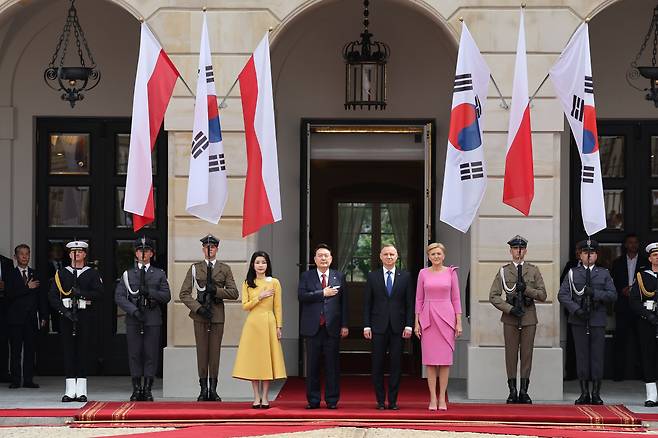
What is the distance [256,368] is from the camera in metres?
15.1

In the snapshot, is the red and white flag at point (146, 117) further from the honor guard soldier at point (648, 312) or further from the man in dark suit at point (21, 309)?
the honor guard soldier at point (648, 312)

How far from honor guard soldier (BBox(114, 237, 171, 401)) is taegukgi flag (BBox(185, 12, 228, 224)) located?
1.00 metres

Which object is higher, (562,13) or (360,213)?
(562,13)

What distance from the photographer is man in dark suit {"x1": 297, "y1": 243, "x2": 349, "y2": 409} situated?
15188 millimetres

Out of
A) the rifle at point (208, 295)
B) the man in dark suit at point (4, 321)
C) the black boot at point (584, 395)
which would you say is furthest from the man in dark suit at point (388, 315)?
the man in dark suit at point (4, 321)

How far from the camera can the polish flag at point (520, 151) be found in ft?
49.9

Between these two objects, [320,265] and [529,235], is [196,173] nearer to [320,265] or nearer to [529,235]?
[320,265]

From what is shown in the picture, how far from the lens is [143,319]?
51.9ft

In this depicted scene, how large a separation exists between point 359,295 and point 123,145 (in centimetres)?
674

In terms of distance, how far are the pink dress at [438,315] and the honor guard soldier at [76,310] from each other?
3.72 meters

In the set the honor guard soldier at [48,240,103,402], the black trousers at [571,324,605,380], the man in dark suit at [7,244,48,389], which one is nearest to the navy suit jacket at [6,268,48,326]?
the man in dark suit at [7,244,48,389]

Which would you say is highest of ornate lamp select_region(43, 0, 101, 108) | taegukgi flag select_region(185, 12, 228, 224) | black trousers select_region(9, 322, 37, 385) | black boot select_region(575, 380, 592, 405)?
ornate lamp select_region(43, 0, 101, 108)

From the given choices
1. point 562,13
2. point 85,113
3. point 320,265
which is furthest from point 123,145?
point 562,13

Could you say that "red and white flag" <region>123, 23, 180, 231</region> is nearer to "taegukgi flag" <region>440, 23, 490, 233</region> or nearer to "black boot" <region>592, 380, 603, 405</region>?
"taegukgi flag" <region>440, 23, 490, 233</region>
